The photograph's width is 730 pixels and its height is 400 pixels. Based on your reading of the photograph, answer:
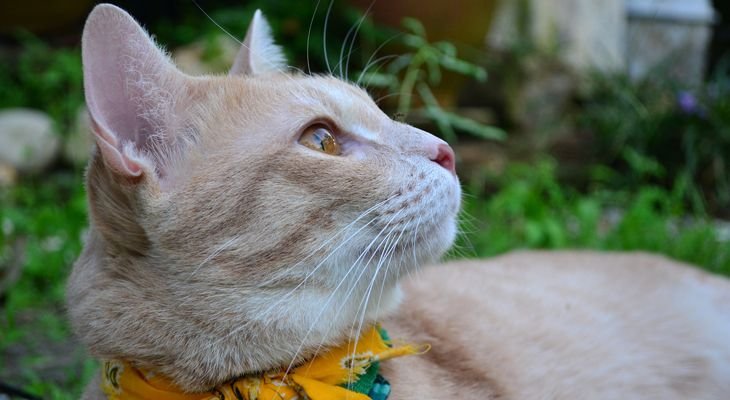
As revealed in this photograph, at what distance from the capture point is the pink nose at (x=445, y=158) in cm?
218

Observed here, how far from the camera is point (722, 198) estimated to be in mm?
6176

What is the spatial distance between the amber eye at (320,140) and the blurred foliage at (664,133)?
4381 millimetres

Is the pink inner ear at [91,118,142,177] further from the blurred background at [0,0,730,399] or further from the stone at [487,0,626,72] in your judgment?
the stone at [487,0,626,72]

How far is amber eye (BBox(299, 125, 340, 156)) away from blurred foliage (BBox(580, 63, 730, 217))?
4.38 m

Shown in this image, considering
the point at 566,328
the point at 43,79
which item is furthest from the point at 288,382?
the point at 43,79

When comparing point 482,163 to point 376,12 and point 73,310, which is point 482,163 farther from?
point 73,310

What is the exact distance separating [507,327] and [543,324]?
0.17 metres

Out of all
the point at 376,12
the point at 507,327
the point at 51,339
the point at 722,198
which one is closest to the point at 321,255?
the point at 507,327

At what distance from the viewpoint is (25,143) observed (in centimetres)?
665

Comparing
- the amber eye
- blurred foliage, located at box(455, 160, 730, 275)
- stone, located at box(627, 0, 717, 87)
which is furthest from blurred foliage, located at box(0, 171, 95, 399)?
stone, located at box(627, 0, 717, 87)

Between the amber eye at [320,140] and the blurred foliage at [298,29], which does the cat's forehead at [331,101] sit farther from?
the blurred foliage at [298,29]

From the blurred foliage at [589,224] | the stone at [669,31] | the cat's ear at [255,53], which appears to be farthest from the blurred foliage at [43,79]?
the stone at [669,31]

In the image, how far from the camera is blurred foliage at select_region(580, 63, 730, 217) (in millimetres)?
6270

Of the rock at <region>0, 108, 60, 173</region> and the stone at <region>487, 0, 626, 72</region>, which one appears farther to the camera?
the stone at <region>487, 0, 626, 72</region>
